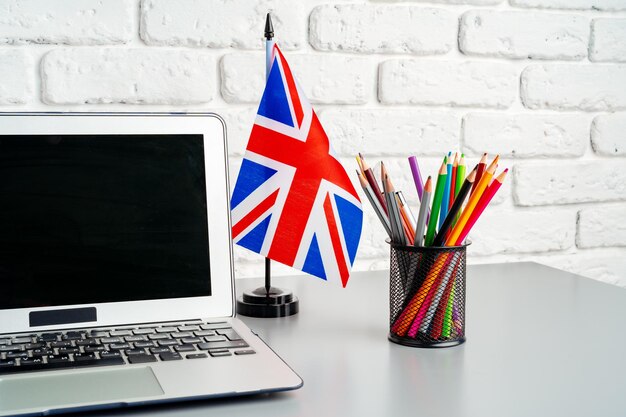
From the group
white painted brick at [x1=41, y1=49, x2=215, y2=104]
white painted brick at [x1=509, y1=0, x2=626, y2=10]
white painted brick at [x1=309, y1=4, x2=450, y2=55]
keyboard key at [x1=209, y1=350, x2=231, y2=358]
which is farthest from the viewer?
white painted brick at [x1=509, y1=0, x2=626, y2=10]

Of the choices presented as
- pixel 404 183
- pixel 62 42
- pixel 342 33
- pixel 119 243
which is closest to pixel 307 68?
pixel 342 33

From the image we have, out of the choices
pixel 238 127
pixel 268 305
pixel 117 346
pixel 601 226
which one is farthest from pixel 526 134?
pixel 117 346

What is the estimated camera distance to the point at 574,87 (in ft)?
3.95

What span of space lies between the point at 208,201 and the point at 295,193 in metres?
0.10

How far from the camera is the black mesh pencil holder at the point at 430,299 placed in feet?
2.32

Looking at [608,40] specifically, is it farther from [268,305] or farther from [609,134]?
[268,305]

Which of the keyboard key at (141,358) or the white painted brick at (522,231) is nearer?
the keyboard key at (141,358)

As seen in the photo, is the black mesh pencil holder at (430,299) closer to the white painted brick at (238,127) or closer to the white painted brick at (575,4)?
the white painted brick at (238,127)

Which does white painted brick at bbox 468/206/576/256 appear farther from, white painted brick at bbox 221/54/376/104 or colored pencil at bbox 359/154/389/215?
colored pencil at bbox 359/154/389/215

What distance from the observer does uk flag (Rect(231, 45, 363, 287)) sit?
80 centimetres

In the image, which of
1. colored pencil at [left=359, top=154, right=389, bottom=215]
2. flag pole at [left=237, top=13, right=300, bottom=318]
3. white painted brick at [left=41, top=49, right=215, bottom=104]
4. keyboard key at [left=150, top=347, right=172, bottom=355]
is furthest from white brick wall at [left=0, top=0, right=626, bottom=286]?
keyboard key at [left=150, top=347, right=172, bottom=355]

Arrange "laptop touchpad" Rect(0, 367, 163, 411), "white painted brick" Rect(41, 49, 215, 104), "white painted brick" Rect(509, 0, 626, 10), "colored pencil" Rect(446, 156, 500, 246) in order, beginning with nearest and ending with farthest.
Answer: "laptop touchpad" Rect(0, 367, 163, 411) < "colored pencil" Rect(446, 156, 500, 246) < "white painted brick" Rect(41, 49, 215, 104) < "white painted brick" Rect(509, 0, 626, 10)

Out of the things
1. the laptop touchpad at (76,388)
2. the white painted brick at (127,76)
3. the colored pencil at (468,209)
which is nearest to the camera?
the laptop touchpad at (76,388)

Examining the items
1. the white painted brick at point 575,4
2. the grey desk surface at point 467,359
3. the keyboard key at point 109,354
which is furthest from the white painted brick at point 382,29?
the keyboard key at point 109,354
